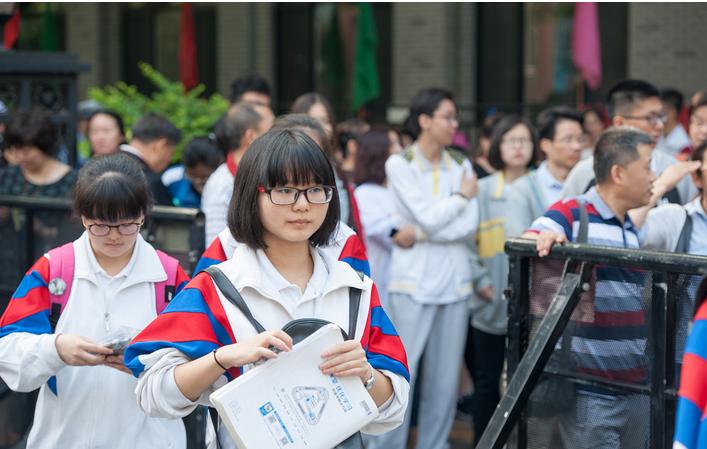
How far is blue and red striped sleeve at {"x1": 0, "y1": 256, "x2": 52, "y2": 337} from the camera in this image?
352 centimetres

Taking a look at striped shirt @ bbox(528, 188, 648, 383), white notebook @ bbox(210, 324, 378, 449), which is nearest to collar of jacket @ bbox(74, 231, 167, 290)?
white notebook @ bbox(210, 324, 378, 449)

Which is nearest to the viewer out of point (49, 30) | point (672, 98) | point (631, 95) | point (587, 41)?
point (631, 95)

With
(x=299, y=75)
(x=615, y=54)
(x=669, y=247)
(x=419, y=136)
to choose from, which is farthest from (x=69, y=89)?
(x=299, y=75)

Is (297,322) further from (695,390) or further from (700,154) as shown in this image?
(700,154)

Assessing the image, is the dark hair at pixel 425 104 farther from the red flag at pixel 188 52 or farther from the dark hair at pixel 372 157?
the red flag at pixel 188 52

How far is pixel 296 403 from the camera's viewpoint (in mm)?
2695

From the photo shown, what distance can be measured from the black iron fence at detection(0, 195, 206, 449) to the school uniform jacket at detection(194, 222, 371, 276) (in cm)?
120

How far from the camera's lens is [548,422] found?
4.08m

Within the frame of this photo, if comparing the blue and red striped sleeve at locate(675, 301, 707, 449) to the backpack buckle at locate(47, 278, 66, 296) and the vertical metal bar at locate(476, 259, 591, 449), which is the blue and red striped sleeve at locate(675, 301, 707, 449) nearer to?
the vertical metal bar at locate(476, 259, 591, 449)

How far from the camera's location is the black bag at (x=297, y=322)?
8.95 ft

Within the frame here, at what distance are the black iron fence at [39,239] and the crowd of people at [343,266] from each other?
155 millimetres

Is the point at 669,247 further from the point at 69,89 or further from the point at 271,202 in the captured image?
the point at 69,89

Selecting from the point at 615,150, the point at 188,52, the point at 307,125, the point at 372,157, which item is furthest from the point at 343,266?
the point at 188,52

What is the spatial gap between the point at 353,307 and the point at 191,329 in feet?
1.45
